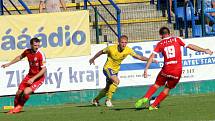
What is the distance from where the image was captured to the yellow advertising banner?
2012 cm

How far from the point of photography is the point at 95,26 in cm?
2200

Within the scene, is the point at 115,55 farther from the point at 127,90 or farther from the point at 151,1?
the point at 151,1

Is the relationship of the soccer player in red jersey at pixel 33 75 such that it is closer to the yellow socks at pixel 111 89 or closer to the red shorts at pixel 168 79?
the yellow socks at pixel 111 89

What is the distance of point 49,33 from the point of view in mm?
20359

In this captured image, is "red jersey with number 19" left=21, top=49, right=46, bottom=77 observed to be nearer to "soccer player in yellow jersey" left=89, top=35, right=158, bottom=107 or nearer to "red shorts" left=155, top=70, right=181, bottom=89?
"soccer player in yellow jersey" left=89, top=35, right=158, bottom=107

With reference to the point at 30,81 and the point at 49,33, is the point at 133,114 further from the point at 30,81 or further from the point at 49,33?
the point at 49,33

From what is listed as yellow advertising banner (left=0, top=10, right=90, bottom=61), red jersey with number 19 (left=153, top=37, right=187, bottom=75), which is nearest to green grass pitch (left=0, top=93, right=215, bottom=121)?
red jersey with number 19 (left=153, top=37, right=187, bottom=75)

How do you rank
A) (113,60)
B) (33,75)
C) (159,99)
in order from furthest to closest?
(113,60), (33,75), (159,99)

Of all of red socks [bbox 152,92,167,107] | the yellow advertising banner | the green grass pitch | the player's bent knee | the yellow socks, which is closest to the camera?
the green grass pitch

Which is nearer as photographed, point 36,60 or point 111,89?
point 36,60

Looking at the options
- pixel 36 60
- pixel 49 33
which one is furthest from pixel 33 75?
pixel 49 33

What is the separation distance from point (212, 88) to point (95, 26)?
4420 mm

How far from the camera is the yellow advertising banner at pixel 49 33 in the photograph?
20.1 meters

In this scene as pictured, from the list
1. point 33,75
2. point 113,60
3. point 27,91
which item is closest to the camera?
point 27,91
